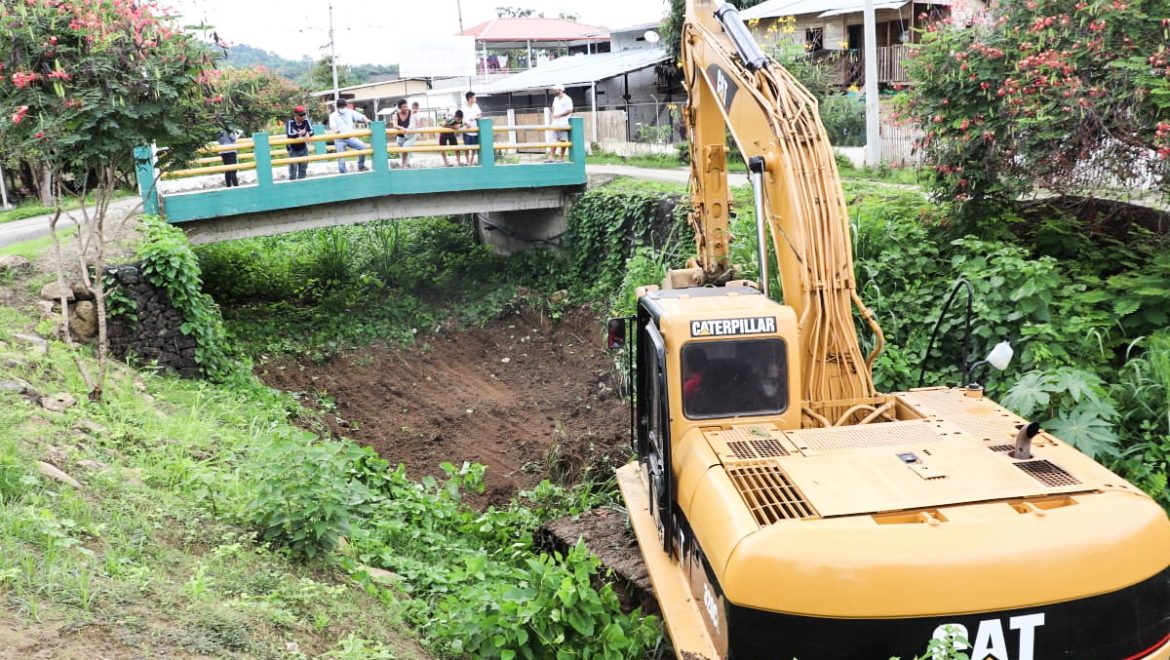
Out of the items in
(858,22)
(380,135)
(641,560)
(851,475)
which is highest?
(858,22)

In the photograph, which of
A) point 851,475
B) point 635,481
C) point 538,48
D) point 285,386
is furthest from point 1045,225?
point 538,48

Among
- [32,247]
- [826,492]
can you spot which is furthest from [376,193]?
[826,492]

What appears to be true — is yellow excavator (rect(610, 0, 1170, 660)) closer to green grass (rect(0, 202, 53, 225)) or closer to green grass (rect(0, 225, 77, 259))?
green grass (rect(0, 225, 77, 259))

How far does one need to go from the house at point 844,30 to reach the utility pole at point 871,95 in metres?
9.82

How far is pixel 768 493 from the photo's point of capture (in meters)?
5.13

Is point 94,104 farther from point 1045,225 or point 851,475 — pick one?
point 1045,225

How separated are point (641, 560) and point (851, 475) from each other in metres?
2.70

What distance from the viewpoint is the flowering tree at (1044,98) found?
8953 millimetres

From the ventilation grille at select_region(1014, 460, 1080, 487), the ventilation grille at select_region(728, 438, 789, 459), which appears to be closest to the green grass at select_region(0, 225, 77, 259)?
the ventilation grille at select_region(728, 438, 789, 459)

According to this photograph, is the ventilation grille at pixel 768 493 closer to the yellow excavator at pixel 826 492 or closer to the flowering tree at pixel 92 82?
the yellow excavator at pixel 826 492

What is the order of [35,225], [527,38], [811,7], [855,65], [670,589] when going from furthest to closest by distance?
[527,38]
[855,65]
[811,7]
[35,225]
[670,589]

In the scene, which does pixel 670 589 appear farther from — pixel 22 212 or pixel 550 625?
pixel 22 212

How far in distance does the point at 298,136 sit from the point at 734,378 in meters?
12.4

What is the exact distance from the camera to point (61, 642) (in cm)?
481
